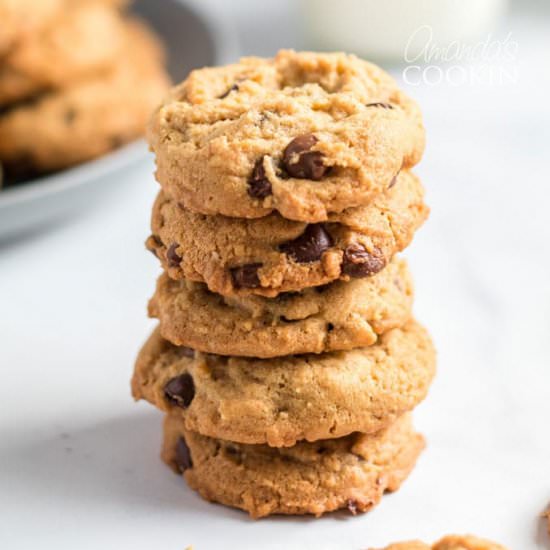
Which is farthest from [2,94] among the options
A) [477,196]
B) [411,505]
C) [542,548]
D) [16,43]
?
[542,548]

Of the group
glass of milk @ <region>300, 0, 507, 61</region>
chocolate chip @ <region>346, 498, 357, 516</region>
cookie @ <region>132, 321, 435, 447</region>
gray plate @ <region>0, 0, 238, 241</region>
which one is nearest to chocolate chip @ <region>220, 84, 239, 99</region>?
cookie @ <region>132, 321, 435, 447</region>

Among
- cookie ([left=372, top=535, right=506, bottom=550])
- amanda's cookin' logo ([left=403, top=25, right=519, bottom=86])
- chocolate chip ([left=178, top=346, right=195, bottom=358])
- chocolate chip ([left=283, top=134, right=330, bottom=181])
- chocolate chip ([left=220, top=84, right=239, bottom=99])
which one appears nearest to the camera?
chocolate chip ([left=283, top=134, right=330, bottom=181])

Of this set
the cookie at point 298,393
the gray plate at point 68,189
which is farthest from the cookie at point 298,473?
the gray plate at point 68,189

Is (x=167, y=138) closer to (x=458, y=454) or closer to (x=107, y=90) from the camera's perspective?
(x=458, y=454)

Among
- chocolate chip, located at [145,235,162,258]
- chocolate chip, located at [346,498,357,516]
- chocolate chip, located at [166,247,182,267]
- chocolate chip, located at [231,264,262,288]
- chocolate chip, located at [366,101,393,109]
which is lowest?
chocolate chip, located at [346,498,357,516]

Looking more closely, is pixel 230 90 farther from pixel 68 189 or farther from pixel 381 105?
pixel 68 189

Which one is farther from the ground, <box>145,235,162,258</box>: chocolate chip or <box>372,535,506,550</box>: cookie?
<box>145,235,162,258</box>: chocolate chip

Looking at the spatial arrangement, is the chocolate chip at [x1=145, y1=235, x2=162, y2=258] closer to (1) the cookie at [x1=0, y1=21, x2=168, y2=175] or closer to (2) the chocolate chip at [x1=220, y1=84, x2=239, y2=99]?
Result: (2) the chocolate chip at [x1=220, y1=84, x2=239, y2=99]

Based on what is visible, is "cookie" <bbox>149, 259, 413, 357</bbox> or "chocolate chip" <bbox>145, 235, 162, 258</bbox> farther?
"chocolate chip" <bbox>145, 235, 162, 258</bbox>
